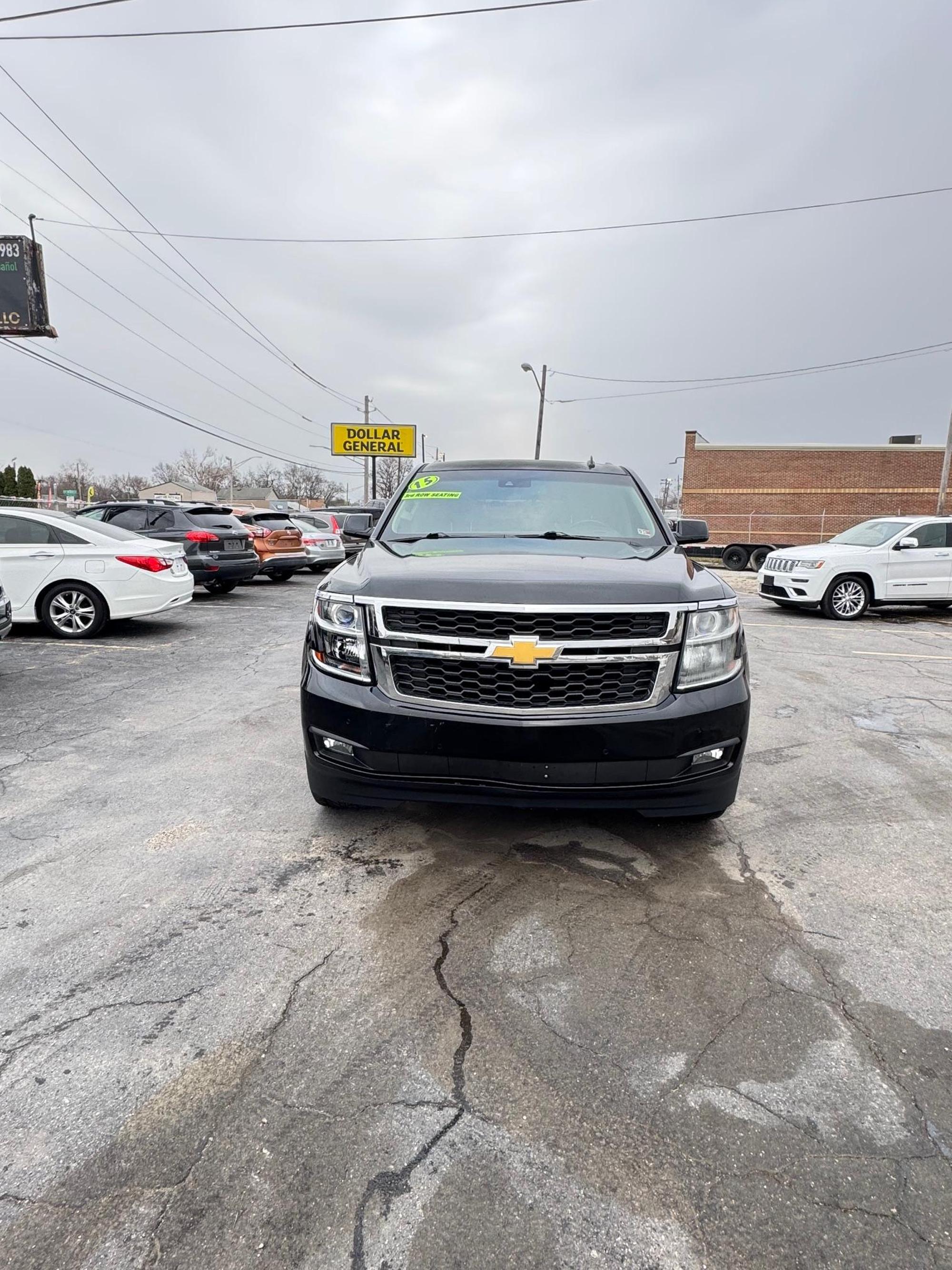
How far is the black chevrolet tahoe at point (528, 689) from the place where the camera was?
2871 mm

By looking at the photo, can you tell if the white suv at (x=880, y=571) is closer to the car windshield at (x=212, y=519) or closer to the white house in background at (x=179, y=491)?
the car windshield at (x=212, y=519)

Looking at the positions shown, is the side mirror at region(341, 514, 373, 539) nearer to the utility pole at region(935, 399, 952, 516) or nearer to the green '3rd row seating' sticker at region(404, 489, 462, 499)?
the green '3rd row seating' sticker at region(404, 489, 462, 499)

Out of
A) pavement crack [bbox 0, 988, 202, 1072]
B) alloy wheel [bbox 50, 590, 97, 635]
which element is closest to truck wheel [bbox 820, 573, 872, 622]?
alloy wheel [bbox 50, 590, 97, 635]

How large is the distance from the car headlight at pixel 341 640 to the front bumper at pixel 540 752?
0.08 metres

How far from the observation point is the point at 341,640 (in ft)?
10.3

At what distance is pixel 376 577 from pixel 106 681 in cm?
472

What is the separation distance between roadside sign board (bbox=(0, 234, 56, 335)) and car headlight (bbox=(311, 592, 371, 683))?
2311 cm

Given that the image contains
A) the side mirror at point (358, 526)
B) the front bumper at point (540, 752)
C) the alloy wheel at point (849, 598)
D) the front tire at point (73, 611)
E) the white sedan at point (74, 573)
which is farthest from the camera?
the alloy wheel at point (849, 598)

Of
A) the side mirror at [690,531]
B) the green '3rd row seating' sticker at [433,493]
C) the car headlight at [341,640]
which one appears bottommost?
the car headlight at [341,640]

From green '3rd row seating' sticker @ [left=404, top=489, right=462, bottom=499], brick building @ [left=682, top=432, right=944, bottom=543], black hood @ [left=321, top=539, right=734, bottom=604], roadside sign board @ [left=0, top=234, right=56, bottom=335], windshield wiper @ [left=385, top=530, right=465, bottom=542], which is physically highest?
roadside sign board @ [left=0, top=234, right=56, bottom=335]

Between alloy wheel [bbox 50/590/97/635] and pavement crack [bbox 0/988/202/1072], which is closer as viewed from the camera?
pavement crack [bbox 0/988/202/1072]

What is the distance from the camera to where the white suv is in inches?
471

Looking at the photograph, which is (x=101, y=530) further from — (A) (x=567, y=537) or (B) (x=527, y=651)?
(B) (x=527, y=651)

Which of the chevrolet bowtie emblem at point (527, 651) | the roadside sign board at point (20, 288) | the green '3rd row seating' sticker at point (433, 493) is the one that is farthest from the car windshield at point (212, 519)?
the roadside sign board at point (20, 288)
